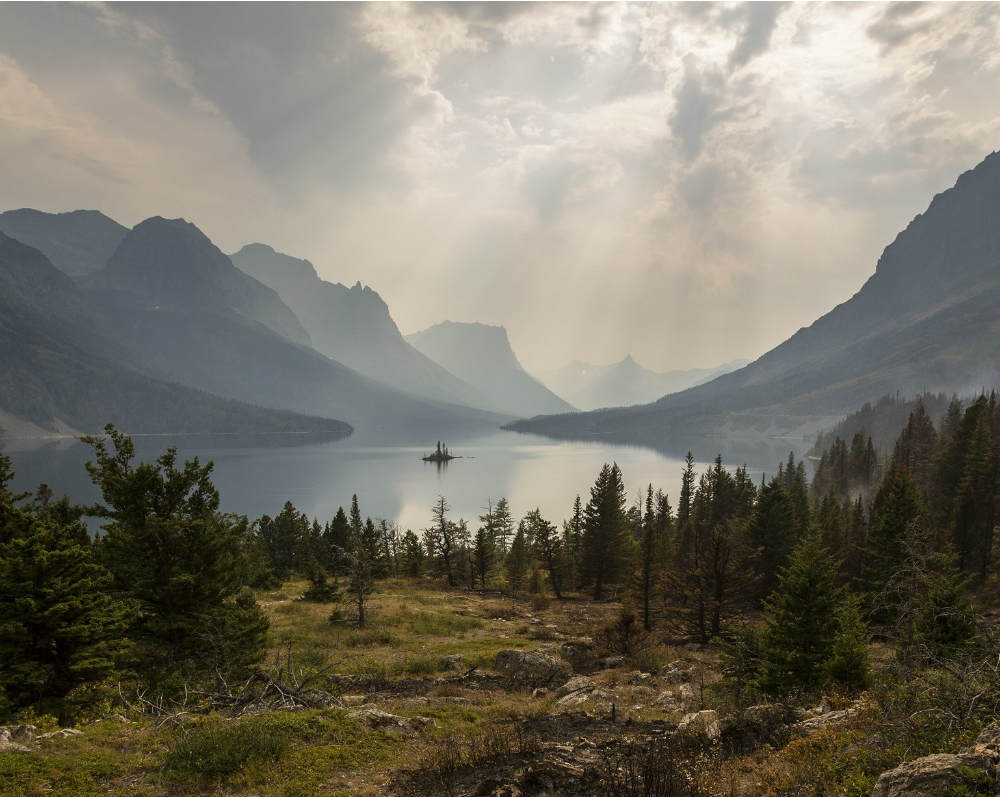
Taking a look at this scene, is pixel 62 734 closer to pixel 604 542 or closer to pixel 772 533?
pixel 772 533

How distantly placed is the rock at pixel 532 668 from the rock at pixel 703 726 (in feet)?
31.8

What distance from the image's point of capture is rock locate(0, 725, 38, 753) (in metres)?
10.5

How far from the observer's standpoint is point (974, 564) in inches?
1989

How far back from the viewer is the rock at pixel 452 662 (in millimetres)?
25359

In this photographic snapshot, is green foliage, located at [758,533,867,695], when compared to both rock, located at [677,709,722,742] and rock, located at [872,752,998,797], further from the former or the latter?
rock, located at [872,752,998,797]

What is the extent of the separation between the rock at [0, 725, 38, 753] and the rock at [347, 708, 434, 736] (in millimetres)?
6742

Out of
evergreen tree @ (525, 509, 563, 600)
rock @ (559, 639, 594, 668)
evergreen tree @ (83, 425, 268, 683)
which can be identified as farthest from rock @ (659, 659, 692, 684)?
evergreen tree @ (525, 509, 563, 600)

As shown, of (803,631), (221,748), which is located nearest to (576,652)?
(803,631)

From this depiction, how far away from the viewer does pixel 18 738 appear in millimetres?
11102

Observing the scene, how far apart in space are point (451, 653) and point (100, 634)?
58.2 feet

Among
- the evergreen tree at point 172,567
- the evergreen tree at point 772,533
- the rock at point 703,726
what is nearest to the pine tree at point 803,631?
the rock at point 703,726

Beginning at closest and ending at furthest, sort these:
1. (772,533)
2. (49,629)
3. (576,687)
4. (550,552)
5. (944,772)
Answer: (944,772)
(49,629)
(576,687)
(772,533)
(550,552)

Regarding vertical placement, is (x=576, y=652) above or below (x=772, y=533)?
below

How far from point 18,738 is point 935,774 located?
56.5ft
